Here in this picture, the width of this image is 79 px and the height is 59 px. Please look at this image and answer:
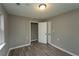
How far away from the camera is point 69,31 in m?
3.14

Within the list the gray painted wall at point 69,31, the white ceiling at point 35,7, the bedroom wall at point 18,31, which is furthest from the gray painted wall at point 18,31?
the gray painted wall at point 69,31

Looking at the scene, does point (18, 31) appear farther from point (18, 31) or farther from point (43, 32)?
point (43, 32)

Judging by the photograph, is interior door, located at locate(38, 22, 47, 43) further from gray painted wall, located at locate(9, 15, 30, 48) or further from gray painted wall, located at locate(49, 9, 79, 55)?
gray painted wall, located at locate(49, 9, 79, 55)

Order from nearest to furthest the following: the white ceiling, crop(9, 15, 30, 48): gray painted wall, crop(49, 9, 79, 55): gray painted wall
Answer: the white ceiling → crop(49, 9, 79, 55): gray painted wall → crop(9, 15, 30, 48): gray painted wall

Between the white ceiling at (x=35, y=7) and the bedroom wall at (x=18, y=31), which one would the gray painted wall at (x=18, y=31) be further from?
the white ceiling at (x=35, y=7)

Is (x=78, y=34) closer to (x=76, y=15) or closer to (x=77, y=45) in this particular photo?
(x=77, y=45)

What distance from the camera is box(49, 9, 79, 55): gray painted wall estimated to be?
110 inches

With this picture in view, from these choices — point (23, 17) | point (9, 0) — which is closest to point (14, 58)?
point (9, 0)

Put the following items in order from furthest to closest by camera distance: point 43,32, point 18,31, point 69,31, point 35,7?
point 43,32 → point 18,31 → point 69,31 → point 35,7

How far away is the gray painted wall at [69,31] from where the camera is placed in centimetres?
280

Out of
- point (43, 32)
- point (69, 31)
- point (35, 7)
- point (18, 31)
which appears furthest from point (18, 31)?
point (69, 31)

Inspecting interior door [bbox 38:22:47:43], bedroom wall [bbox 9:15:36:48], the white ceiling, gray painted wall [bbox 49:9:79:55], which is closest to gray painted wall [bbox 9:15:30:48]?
bedroom wall [bbox 9:15:36:48]

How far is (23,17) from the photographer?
14.5ft

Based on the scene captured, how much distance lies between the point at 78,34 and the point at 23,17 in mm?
3316
